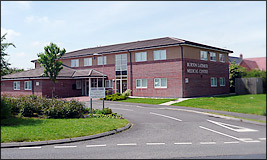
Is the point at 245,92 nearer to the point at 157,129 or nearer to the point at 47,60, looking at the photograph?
the point at 157,129

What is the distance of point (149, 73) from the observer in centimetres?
3019

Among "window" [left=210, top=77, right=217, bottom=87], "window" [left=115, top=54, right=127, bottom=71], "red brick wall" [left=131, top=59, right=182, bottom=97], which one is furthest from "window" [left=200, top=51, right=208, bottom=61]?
"window" [left=115, top=54, right=127, bottom=71]

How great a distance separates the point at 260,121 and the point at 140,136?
24.1ft

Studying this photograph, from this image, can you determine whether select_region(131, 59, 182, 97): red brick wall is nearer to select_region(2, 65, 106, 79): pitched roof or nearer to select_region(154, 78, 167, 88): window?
select_region(154, 78, 167, 88): window

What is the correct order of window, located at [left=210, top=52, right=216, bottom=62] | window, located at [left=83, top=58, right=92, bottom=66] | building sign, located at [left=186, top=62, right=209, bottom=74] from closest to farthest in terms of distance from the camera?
1. building sign, located at [left=186, top=62, right=209, bottom=74]
2. window, located at [left=210, top=52, right=216, bottom=62]
3. window, located at [left=83, top=58, right=92, bottom=66]

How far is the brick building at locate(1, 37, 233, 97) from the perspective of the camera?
28.0 metres

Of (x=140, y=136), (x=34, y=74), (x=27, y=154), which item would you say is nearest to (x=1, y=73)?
(x=27, y=154)

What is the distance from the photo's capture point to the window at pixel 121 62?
33112 millimetres

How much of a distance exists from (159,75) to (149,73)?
1.55m

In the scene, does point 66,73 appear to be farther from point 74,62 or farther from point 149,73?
point 149,73

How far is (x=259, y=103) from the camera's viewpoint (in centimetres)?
185

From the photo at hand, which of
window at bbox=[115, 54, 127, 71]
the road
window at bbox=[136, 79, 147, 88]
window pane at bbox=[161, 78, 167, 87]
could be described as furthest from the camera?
window at bbox=[115, 54, 127, 71]

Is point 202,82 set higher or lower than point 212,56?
lower

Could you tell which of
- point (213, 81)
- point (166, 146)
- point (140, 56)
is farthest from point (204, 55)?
point (166, 146)
